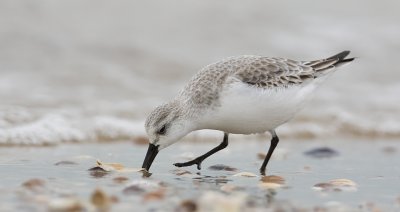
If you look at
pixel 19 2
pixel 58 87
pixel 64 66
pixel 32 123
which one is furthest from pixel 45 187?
pixel 19 2

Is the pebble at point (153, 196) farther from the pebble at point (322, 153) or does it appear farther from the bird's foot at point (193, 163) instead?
→ the pebble at point (322, 153)

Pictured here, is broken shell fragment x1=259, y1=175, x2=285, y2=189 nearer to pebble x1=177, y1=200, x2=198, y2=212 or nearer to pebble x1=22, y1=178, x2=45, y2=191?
pebble x1=177, y1=200, x2=198, y2=212

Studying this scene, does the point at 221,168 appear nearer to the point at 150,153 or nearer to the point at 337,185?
the point at 150,153

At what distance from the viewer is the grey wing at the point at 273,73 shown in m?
6.96

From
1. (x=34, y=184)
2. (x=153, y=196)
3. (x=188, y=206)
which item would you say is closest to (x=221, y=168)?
(x=153, y=196)

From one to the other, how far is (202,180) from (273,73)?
1.20m

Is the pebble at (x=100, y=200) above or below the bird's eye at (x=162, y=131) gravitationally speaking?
below

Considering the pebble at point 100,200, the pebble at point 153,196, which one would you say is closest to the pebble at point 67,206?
the pebble at point 100,200

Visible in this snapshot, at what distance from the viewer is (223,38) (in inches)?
573

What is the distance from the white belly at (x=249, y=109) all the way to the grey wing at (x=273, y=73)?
0.25ft

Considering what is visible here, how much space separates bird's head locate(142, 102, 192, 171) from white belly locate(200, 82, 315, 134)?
0.19 m

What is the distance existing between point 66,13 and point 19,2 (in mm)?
817

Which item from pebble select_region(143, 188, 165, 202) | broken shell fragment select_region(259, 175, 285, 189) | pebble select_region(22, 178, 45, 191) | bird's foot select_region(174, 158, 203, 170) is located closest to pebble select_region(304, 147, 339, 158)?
bird's foot select_region(174, 158, 203, 170)

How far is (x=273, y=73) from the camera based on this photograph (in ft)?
23.6
